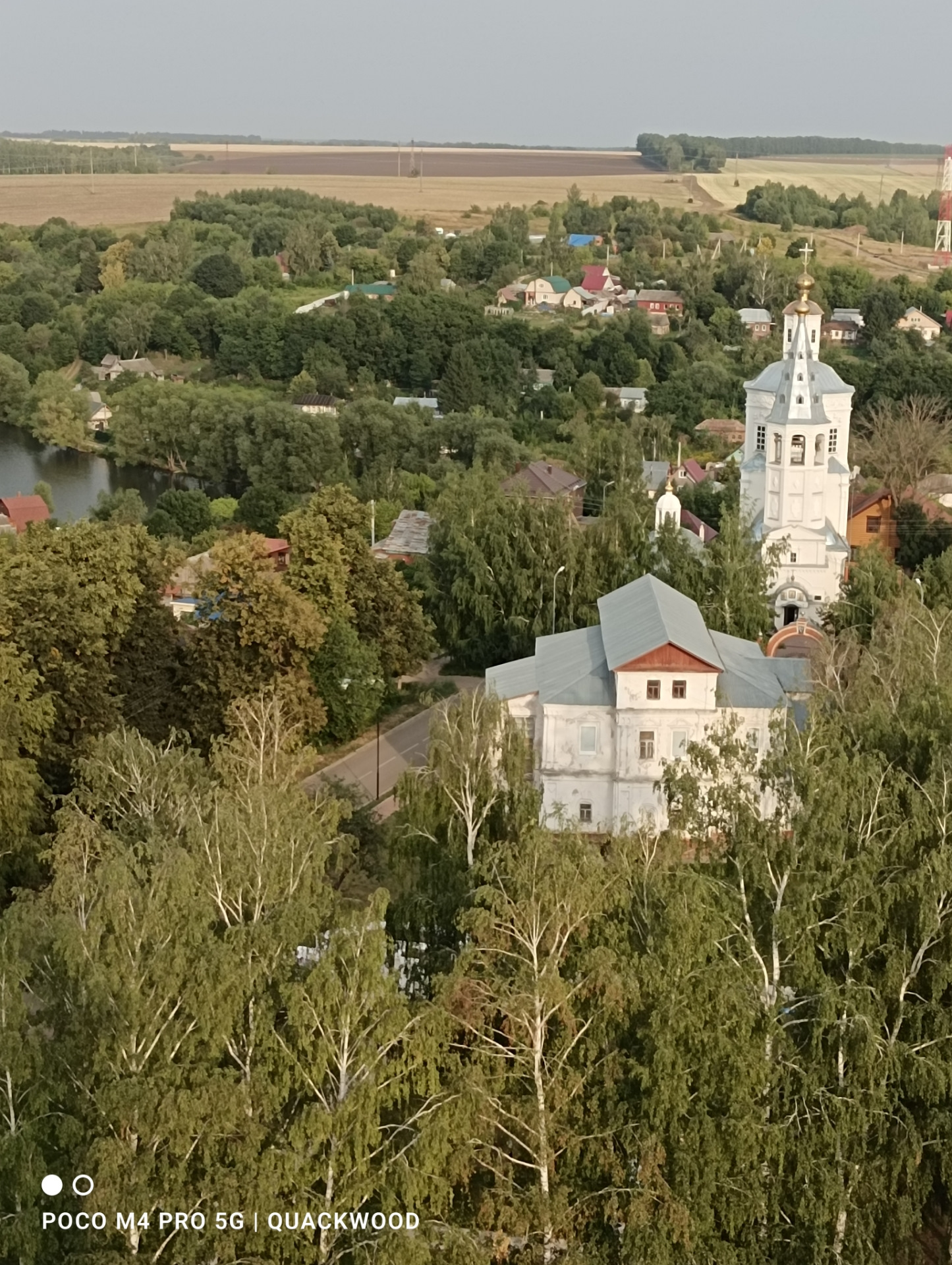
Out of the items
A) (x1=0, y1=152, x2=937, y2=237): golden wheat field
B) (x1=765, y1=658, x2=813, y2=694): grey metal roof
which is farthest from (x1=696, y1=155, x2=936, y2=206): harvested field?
(x1=765, y1=658, x2=813, y2=694): grey metal roof

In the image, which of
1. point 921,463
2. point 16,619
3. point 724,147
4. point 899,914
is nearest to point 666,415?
point 921,463

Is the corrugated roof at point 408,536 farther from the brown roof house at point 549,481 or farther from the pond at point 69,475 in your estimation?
the pond at point 69,475

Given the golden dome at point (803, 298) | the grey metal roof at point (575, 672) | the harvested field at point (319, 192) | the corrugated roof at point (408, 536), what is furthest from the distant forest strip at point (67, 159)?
the grey metal roof at point (575, 672)

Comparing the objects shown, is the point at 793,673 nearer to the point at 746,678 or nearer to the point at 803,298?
the point at 746,678

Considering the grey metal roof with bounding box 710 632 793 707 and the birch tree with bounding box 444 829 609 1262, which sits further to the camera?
the grey metal roof with bounding box 710 632 793 707

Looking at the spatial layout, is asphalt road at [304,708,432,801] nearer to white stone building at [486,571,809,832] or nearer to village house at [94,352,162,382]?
white stone building at [486,571,809,832]
